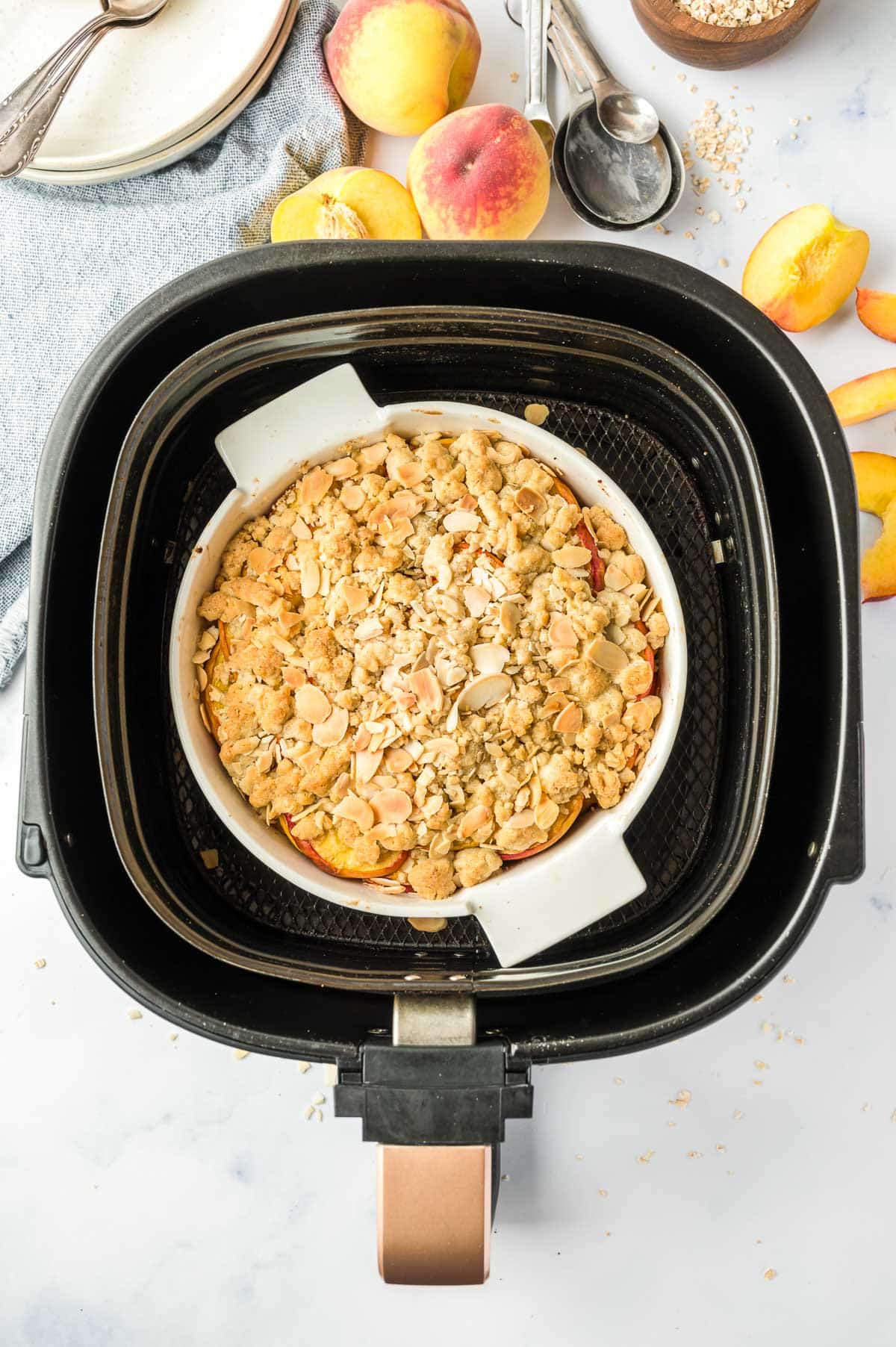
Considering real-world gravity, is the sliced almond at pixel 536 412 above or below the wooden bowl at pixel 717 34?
below

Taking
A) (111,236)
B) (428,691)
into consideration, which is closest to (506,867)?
(428,691)

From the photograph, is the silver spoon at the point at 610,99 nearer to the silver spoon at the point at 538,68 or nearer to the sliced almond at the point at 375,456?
the silver spoon at the point at 538,68

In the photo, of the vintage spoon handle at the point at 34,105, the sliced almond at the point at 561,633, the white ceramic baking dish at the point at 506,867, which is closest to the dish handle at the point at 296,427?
the white ceramic baking dish at the point at 506,867

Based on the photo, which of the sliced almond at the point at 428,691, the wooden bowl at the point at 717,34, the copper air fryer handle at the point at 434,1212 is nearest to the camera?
the copper air fryer handle at the point at 434,1212

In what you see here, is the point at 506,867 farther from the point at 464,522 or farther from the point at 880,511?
the point at 880,511

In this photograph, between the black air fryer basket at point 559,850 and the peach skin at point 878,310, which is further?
the peach skin at point 878,310

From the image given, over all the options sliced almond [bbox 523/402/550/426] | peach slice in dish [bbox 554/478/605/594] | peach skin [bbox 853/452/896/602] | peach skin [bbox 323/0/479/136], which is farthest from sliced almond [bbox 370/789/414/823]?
peach skin [bbox 323/0/479/136]

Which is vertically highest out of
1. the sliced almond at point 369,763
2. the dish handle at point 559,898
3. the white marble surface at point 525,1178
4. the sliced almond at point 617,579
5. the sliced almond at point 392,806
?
the sliced almond at point 617,579

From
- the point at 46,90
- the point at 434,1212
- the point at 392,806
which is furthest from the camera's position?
the point at 46,90
